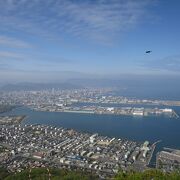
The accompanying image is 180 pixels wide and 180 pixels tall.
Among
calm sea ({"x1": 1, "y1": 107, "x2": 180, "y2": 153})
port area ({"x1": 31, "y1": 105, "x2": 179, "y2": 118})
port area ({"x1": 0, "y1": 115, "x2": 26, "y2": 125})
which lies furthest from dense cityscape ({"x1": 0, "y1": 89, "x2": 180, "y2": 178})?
port area ({"x1": 31, "y1": 105, "x2": 179, "y2": 118})

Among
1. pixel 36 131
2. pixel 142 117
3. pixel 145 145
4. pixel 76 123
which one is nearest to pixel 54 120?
pixel 76 123

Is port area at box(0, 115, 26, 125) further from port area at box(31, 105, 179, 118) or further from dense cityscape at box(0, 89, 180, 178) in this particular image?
port area at box(31, 105, 179, 118)

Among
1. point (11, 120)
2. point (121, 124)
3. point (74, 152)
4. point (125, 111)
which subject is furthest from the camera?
point (125, 111)

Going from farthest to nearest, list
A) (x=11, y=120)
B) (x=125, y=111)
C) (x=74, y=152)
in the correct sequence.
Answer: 1. (x=125, y=111)
2. (x=11, y=120)
3. (x=74, y=152)

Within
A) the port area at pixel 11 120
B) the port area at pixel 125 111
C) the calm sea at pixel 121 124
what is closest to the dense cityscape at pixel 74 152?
the calm sea at pixel 121 124

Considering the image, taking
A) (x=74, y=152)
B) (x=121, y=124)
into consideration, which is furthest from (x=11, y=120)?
(x=74, y=152)

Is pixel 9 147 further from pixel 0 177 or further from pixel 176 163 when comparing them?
pixel 176 163

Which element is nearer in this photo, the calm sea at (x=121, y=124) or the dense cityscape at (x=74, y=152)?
the dense cityscape at (x=74, y=152)

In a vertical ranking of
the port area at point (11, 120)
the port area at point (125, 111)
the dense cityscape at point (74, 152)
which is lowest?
Result: the dense cityscape at point (74, 152)

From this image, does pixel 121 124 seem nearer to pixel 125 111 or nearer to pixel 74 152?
pixel 125 111

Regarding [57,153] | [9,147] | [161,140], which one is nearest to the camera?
[57,153]

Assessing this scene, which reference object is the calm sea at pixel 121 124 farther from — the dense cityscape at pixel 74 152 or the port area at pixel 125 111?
the port area at pixel 125 111
